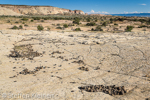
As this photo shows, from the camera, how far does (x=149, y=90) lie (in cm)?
363

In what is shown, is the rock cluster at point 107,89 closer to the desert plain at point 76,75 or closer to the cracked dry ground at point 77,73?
the desert plain at point 76,75

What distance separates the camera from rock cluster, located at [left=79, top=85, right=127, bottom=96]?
3523mm

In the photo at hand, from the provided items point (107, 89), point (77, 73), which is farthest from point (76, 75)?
point (107, 89)

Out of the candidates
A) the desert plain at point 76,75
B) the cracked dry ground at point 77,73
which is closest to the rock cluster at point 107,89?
the desert plain at point 76,75

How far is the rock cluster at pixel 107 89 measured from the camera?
352 cm

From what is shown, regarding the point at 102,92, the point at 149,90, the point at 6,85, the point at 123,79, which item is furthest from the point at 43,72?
the point at 149,90

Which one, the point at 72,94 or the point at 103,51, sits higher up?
the point at 103,51

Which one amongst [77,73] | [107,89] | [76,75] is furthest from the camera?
[77,73]

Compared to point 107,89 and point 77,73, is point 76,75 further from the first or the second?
point 107,89

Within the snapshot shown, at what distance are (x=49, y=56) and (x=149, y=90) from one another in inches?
191

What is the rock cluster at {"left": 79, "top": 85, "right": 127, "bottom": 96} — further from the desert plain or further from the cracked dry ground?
the cracked dry ground

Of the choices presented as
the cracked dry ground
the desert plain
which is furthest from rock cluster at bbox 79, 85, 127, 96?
the cracked dry ground

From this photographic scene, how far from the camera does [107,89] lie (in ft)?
12.1

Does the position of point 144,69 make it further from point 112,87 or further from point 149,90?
point 112,87
